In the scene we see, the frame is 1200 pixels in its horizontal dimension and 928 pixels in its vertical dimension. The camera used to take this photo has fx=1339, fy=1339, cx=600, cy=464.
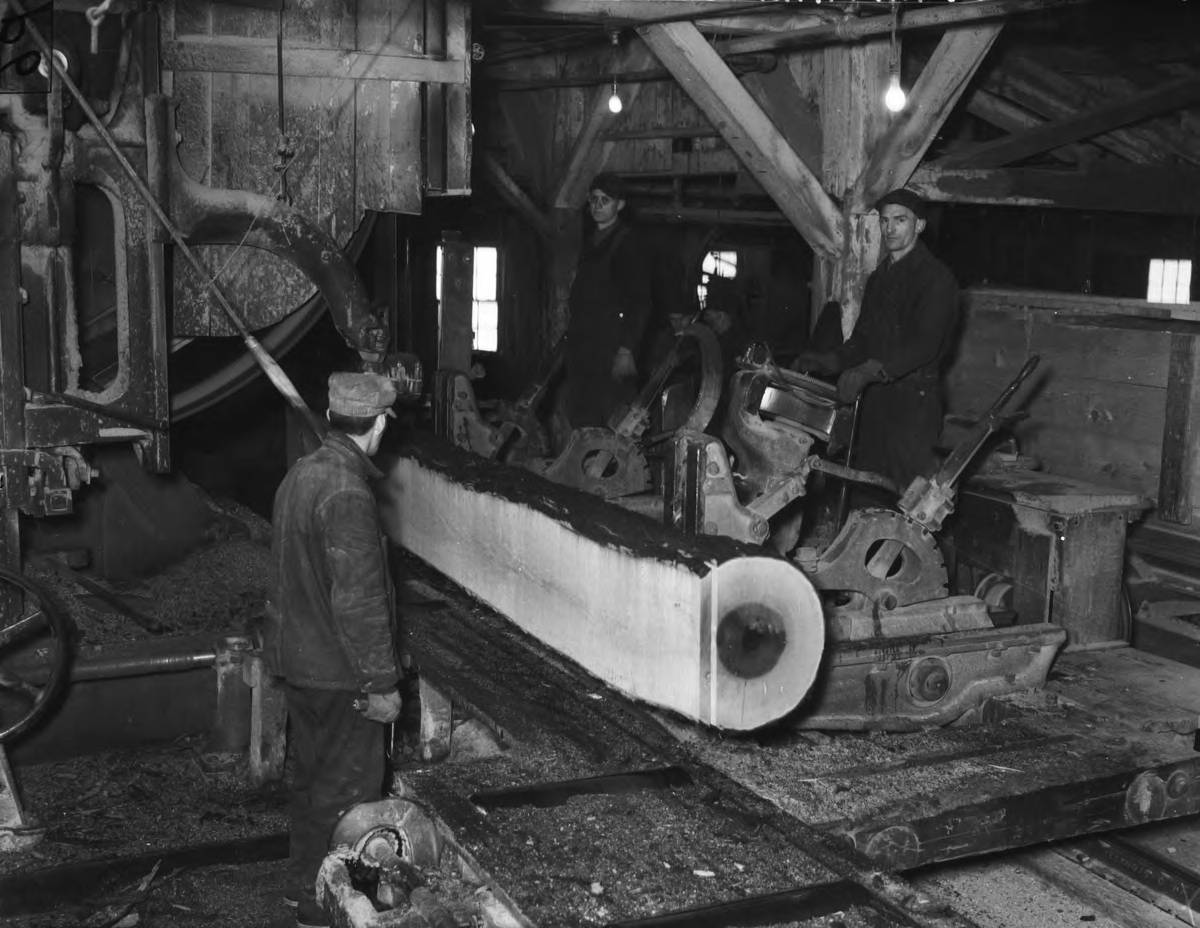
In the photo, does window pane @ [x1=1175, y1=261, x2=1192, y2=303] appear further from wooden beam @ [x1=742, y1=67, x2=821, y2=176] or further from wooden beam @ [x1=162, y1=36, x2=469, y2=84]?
wooden beam @ [x1=162, y1=36, x2=469, y2=84]

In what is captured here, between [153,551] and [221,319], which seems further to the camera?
[153,551]

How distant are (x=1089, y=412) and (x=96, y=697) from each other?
15.3 feet

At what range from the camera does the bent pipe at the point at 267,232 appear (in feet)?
16.3

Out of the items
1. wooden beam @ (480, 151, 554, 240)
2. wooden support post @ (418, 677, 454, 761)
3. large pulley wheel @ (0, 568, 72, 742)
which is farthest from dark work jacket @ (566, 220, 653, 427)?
large pulley wheel @ (0, 568, 72, 742)

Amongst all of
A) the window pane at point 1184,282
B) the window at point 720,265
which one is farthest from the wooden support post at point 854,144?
the window pane at point 1184,282

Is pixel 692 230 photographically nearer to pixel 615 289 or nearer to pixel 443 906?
pixel 615 289

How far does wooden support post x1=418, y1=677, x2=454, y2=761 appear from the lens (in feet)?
16.5

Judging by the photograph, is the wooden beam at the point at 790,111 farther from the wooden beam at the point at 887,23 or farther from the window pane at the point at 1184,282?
the window pane at the point at 1184,282

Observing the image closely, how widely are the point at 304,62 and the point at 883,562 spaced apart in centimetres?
298

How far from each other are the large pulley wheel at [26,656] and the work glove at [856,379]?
3065 millimetres

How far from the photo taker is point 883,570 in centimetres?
516

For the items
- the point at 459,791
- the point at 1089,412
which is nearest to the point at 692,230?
the point at 1089,412

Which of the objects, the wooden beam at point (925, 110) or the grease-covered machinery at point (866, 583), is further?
the wooden beam at point (925, 110)

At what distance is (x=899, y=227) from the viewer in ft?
18.8
